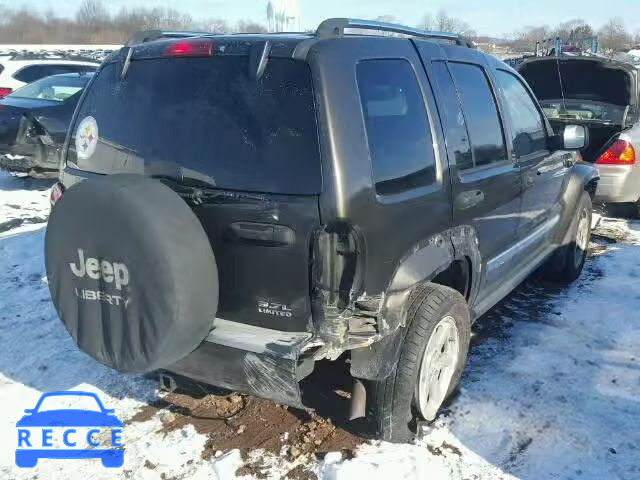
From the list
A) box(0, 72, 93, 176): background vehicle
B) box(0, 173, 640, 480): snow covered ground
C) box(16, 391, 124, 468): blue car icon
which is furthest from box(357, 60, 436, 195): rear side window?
box(0, 72, 93, 176): background vehicle

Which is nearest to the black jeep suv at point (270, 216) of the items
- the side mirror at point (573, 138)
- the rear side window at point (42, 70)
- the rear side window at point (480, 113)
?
the rear side window at point (480, 113)

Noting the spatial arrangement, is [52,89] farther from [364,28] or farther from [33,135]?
[364,28]

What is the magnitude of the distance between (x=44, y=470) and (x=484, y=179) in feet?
8.90

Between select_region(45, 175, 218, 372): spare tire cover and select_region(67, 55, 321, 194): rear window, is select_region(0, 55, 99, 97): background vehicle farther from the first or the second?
select_region(45, 175, 218, 372): spare tire cover

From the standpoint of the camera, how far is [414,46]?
308cm

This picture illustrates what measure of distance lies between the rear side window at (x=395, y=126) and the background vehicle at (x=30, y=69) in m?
9.48

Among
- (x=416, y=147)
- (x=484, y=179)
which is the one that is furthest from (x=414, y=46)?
(x=484, y=179)

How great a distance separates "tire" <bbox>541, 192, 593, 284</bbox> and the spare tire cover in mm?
3550

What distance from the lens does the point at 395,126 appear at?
280 centimetres

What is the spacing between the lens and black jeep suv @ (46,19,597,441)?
2.43 m

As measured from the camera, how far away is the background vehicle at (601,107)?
267 inches

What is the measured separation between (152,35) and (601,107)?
650cm

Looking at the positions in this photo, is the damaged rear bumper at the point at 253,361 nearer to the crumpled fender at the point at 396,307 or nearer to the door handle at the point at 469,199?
the crumpled fender at the point at 396,307

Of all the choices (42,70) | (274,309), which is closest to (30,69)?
(42,70)
